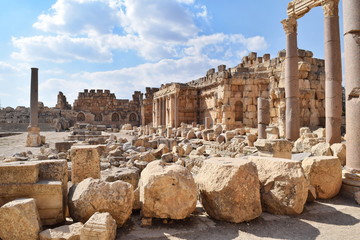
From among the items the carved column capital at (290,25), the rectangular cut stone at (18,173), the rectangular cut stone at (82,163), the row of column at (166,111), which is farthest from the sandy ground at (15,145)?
the carved column capital at (290,25)

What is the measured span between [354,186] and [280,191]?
172 centimetres

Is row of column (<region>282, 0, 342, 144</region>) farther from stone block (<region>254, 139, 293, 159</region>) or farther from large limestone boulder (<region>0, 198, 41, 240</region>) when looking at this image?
large limestone boulder (<region>0, 198, 41, 240</region>)

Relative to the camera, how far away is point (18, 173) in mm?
3121

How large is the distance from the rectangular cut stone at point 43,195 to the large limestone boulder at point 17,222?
37cm

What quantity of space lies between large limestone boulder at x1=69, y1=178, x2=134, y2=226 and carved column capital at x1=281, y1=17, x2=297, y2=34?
10.1 meters

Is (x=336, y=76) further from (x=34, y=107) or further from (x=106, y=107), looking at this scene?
(x=106, y=107)

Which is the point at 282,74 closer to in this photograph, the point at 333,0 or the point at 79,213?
the point at 333,0

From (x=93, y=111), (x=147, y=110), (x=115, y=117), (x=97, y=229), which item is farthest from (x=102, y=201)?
(x=93, y=111)

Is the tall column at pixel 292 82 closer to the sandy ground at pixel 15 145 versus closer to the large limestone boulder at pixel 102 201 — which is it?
the large limestone boulder at pixel 102 201

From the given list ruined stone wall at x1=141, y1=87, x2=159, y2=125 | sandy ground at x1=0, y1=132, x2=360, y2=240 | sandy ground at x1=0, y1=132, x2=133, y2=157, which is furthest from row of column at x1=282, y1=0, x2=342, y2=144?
ruined stone wall at x1=141, y1=87, x2=159, y2=125

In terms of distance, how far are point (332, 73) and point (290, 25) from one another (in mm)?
3650

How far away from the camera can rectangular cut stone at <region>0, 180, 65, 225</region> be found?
10.2ft

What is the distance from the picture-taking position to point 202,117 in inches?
915

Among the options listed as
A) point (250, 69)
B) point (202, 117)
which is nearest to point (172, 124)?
point (202, 117)
